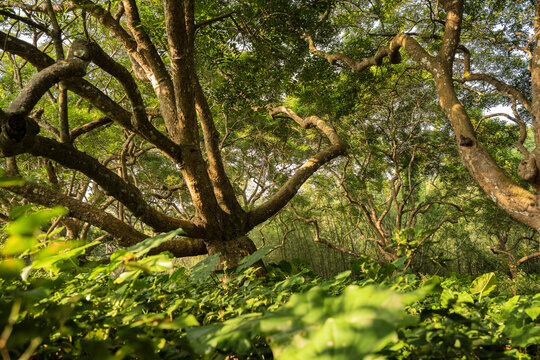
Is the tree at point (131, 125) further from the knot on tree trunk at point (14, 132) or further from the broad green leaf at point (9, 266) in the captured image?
the broad green leaf at point (9, 266)

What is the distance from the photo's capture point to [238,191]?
687cm

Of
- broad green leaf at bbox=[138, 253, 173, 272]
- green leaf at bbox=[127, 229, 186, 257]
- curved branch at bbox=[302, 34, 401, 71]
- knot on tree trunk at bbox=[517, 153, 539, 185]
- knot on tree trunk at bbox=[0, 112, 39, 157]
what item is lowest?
knot on tree trunk at bbox=[517, 153, 539, 185]

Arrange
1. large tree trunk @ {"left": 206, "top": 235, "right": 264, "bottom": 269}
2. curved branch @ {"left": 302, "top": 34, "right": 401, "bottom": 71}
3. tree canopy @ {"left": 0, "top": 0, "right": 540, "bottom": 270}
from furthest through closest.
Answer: curved branch @ {"left": 302, "top": 34, "right": 401, "bottom": 71} < large tree trunk @ {"left": 206, "top": 235, "right": 264, "bottom": 269} < tree canopy @ {"left": 0, "top": 0, "right": 540, "bottom": 270}

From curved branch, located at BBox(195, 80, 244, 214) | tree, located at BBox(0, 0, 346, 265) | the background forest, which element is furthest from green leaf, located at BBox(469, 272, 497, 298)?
curved branch, located at BBox(195, 80, 244, 214)

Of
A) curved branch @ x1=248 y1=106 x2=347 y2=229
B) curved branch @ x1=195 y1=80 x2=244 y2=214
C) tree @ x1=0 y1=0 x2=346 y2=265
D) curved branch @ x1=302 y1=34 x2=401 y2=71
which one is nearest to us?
tree @ x1=0 y1=0 x2=346 y2=265

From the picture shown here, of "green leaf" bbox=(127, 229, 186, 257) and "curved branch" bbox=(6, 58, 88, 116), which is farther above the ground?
"curved branch" bbox=(6, 58, 88, 116)

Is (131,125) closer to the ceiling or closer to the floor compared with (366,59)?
closer to the floor

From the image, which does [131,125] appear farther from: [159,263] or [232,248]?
[159,263]

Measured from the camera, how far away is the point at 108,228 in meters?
2.00

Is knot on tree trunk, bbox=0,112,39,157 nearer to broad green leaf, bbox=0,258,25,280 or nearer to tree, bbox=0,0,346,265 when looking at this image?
tree, bbox=0,0,346,265

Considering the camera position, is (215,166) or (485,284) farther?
(215,166)

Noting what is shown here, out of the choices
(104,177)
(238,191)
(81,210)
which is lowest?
(81,210)

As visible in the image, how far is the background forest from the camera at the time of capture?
1.09ft

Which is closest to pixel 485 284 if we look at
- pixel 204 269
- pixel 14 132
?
pixel 204 269
